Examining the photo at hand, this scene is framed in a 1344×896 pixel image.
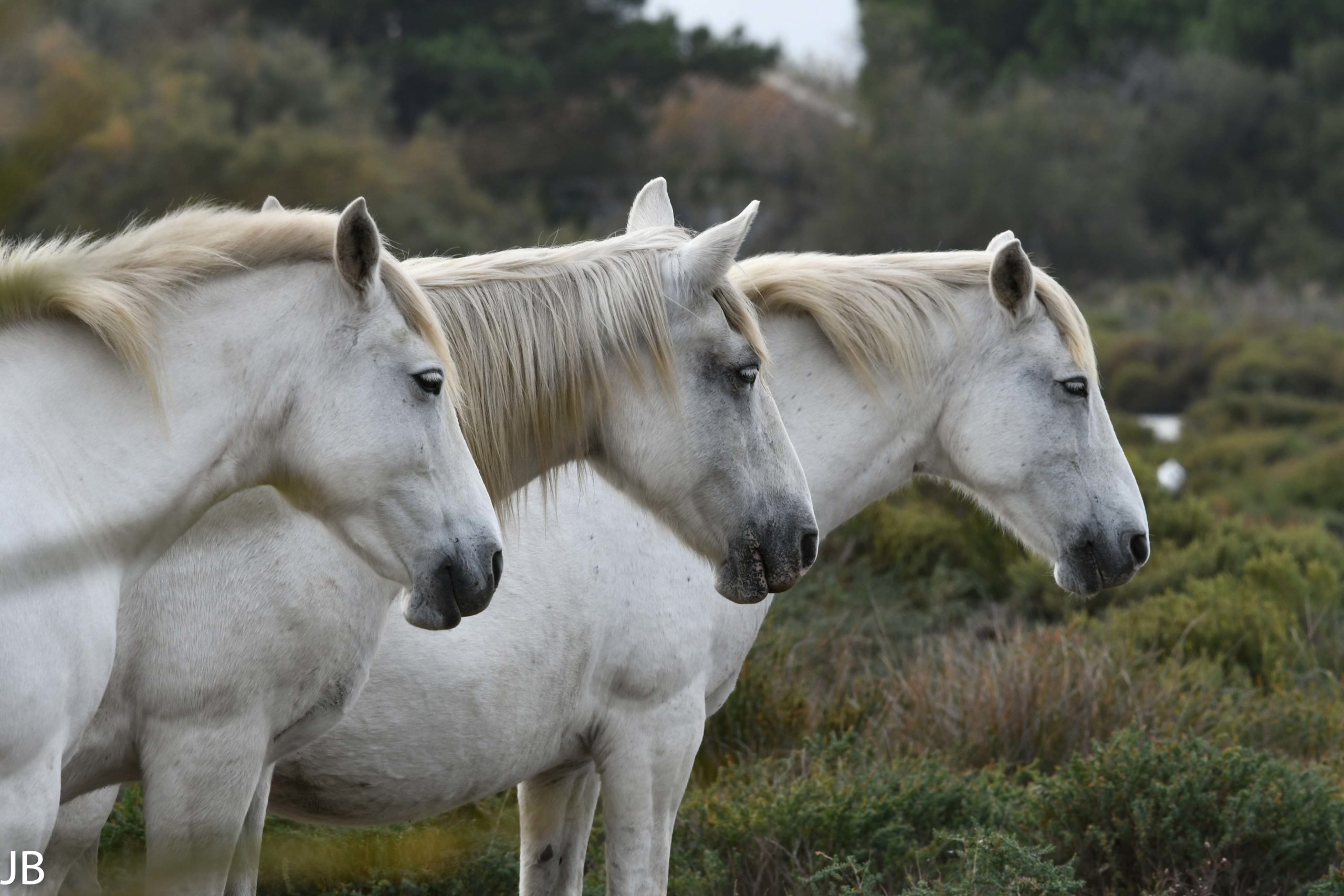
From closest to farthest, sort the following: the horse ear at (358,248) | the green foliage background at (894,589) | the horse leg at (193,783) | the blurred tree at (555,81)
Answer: the green foliage background at (894,589) < the horse ear at (358,248) < the horse leg at (193,783) < the blurred tree at (555,81)

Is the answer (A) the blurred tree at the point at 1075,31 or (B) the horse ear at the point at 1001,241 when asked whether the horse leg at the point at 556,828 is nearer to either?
(B) the horse ear at the point at 1001,241

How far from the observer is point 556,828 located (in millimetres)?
3389

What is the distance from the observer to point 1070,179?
29.3 metres

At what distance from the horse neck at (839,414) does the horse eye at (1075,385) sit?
0.92 ft

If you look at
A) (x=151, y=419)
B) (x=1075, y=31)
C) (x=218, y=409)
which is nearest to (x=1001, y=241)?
(x=218, y=409)

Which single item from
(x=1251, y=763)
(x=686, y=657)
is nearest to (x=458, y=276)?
(x=686, y=657)

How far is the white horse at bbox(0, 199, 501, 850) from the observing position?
1958mm

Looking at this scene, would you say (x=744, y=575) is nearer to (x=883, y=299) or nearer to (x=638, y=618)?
(x=638, y=618)

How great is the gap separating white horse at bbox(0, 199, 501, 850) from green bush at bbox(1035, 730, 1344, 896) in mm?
2436

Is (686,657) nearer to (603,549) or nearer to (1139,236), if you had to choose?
(603,549)

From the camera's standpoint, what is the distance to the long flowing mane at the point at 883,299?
3324mm

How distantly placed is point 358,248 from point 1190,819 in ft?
9.58
